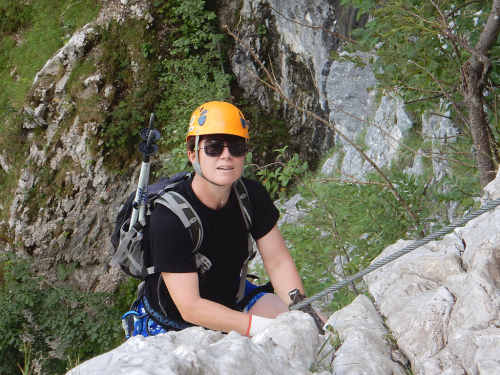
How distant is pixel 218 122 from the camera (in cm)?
265

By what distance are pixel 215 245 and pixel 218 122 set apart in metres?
0.81

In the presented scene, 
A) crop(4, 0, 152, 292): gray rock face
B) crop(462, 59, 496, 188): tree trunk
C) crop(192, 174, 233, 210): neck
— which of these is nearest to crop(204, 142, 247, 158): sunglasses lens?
crop(192, 174, 233, 210): neck

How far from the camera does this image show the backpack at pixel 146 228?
8.52ft

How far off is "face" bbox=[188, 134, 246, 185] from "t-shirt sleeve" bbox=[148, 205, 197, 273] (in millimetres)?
363

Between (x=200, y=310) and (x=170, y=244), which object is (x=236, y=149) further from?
(x=200, y=310)

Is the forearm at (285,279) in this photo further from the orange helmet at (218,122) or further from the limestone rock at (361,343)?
the orange helmet at (218,122)

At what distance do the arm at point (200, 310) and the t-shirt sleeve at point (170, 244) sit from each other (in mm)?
55

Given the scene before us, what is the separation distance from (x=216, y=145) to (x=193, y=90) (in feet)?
27.9

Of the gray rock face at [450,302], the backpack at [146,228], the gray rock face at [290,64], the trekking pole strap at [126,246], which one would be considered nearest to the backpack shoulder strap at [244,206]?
the backpack at [146,228]

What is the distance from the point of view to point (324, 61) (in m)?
11.2

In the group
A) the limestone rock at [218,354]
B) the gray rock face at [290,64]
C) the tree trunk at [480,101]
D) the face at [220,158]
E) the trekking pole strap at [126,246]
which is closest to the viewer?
the limestone rock at [218,354]

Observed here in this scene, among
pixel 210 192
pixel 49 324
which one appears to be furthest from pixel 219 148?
pixel 49 324

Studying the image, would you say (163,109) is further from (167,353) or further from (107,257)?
(167,353)

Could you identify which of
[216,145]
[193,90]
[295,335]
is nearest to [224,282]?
[216,145]
